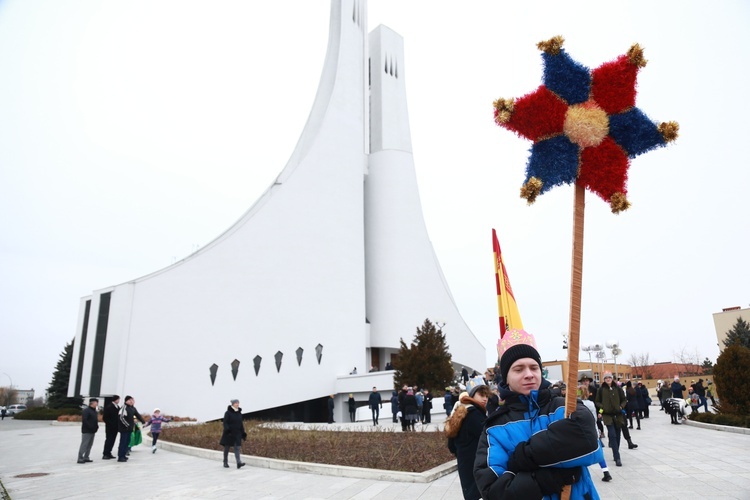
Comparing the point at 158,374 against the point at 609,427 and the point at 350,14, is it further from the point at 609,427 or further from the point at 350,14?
the point at 350,14

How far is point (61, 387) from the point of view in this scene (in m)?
26.5

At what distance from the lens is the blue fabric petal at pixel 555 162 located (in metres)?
2.41

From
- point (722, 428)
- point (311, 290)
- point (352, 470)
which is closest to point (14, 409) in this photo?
point (311, 290)

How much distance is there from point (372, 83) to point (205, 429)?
24.8 m

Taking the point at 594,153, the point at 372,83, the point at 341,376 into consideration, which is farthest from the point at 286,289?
the point at 594,153

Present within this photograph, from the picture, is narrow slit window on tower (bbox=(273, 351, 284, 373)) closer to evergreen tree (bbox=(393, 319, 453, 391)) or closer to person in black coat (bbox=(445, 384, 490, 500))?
evergreen tree (bbox=(393, 319, 453, 391))

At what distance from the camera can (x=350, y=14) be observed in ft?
98.7

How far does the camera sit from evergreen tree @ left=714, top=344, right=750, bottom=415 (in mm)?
10414

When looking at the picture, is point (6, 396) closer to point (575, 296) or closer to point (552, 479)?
point (575, 296)

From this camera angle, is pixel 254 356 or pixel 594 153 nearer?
pixel 594 153

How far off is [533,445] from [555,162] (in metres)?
1.41

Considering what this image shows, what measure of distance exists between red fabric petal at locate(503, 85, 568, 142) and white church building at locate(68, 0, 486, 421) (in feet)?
59.4

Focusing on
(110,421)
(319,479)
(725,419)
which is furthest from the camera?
(725,419)

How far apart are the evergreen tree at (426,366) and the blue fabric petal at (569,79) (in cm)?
1608
